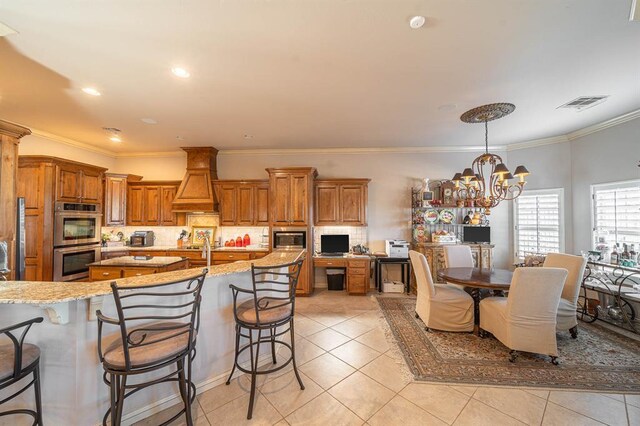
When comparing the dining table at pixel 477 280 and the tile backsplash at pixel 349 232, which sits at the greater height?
the tile backsplash at pixel 349 232

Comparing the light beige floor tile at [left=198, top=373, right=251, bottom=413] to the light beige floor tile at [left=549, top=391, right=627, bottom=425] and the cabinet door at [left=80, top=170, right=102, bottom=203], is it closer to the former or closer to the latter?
the light beige floor tile at [left=549, top=391, right=627, bottom=425]

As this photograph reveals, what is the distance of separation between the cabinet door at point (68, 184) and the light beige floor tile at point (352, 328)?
486 centimetres

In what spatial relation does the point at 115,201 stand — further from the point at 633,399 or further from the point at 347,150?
the point at 633,399

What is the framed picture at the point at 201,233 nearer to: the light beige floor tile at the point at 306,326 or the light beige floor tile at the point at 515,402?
the light beige floor tile at the point at 306,326

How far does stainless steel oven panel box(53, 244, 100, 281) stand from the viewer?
378 cm

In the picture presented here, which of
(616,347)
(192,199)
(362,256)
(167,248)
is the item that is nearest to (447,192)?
(362,256)

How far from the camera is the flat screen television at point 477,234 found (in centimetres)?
492

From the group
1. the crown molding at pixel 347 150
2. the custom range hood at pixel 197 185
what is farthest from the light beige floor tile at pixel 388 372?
the custom range hood at pixel 197 185

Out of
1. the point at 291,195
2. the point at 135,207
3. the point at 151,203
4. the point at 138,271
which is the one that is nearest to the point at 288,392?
the point at 138,271

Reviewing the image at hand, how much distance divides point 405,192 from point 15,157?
5.61m

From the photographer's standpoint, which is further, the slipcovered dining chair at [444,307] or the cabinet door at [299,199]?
the cabinet door at [299,199]

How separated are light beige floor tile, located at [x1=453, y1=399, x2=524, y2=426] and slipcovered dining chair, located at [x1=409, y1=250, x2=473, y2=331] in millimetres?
1239

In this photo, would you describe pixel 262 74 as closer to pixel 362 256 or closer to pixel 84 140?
pixel 362 256

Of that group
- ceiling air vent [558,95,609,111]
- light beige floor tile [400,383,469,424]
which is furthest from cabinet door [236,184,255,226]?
ceiling air vent [558,95,609,111]
